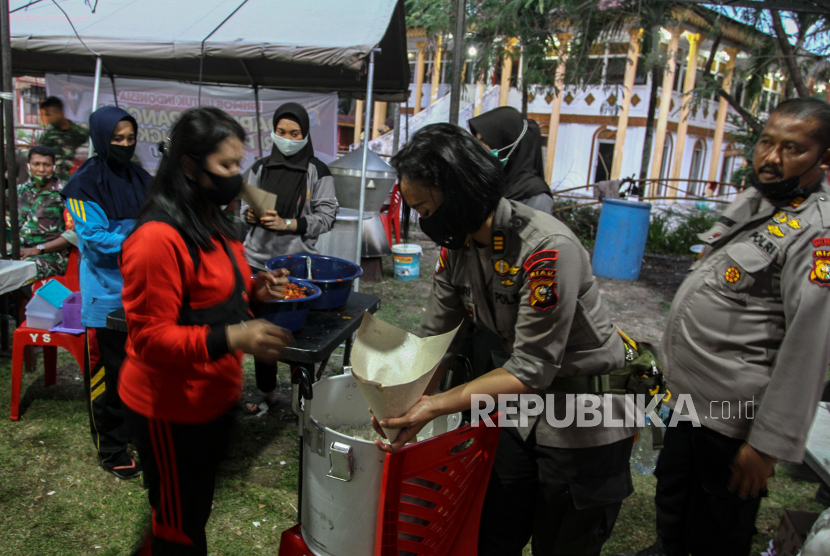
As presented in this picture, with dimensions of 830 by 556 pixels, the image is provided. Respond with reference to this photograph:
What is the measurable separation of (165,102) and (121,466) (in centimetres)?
504

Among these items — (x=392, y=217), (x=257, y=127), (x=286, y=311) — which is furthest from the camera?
(x=392, y=217)

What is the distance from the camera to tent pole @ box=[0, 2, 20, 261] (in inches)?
150

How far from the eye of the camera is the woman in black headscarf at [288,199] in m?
3.67

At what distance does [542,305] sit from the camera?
1492 millimetres

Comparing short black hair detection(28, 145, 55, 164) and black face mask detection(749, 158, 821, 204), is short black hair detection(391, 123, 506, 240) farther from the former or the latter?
short black hair detection(28, 145, 55, 164)

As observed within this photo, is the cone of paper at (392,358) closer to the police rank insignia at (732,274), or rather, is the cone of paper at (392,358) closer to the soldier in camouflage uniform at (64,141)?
the police rank insignia at (732,274)

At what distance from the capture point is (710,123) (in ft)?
69.6

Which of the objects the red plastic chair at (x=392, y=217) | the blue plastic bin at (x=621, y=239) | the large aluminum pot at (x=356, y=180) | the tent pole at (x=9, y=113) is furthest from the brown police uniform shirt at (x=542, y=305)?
the blue plastic bin at (x=621, y=239)

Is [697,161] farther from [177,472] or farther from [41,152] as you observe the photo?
[177,472]

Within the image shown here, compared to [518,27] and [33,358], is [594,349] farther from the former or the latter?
[518,27]

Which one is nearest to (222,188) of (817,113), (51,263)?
(817,113)

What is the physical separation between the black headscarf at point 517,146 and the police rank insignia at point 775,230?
50.4 inches

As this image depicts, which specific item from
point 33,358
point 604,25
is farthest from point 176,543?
point 604,25

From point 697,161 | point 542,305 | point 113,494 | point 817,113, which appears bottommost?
point 113,494
